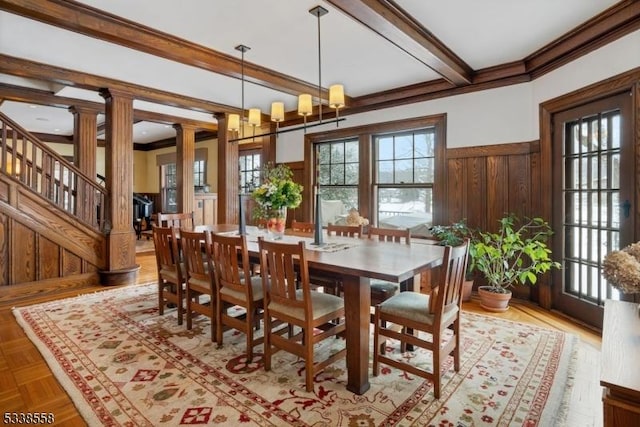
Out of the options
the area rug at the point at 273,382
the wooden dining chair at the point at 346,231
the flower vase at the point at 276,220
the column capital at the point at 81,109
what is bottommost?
the area rug at the point at 273,382

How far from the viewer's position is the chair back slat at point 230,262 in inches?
95.0

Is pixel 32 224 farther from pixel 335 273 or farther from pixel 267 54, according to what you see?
pixel 335 273

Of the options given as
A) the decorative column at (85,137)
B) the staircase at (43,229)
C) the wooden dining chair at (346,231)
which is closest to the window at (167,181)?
the decorative column at (85,137)

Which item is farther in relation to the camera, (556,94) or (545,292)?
(545,292)

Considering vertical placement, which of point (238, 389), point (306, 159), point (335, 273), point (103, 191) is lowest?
point (238, 389)

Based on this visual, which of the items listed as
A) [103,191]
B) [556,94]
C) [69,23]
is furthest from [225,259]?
[556,94]

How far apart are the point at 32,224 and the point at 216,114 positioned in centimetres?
294

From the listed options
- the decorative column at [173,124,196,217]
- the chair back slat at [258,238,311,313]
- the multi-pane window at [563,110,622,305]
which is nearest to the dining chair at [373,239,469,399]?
Answer: the chair back slat at [258,238,311,313]

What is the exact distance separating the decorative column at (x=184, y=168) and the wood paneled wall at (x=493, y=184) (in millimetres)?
4629

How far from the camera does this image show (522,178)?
3773 mm

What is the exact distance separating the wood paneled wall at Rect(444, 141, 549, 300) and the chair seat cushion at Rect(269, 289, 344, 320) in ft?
8.32

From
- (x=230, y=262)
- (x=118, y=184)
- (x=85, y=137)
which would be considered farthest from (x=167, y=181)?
(x=230, y=262)

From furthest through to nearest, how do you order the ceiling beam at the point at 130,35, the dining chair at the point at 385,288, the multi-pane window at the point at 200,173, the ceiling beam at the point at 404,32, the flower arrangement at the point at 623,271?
the multi-pane window at the point at 200,173, the dining chair at the point at 385,288, the ceiling beam at the point at 130,35, the ceiling beam at the point at 404,32, the flower arrangement at the point at 623,271

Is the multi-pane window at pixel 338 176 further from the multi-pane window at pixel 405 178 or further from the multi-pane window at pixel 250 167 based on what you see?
the multi-pane window at pixel 250 167
